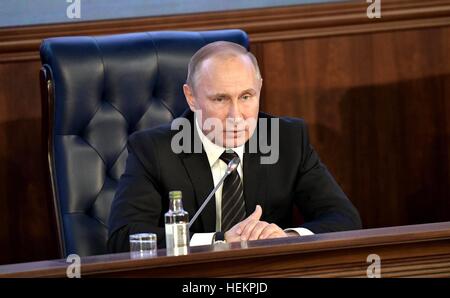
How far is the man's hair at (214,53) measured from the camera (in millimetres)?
2922

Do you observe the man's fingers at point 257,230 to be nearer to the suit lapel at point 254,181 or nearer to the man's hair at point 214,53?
the suit lapel at point 254,181

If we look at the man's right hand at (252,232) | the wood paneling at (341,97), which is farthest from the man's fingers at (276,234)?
the wood paneling at (341,97)

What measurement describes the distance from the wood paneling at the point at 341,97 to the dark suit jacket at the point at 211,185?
67 centimetres

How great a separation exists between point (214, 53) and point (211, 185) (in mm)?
A: 388

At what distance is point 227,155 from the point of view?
2.97m

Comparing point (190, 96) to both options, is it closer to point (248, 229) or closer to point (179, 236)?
point (248, 229)

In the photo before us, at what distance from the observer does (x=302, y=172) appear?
3027mm

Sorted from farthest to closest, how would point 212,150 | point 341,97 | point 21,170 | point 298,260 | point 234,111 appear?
point 341,97
point 21,170
point 212,150
point 234,111
point 298,260

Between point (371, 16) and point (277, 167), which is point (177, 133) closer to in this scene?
point (277, 167)

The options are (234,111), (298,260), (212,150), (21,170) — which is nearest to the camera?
(298,260)

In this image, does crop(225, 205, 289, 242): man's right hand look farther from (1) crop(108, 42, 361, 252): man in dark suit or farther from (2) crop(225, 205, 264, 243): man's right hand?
(1) crop(108, 42, 361, 252): man in dark suit

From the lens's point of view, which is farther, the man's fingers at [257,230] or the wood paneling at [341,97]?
the wood paneling at [341,97]

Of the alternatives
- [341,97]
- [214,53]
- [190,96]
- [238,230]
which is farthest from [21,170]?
[238,230]
